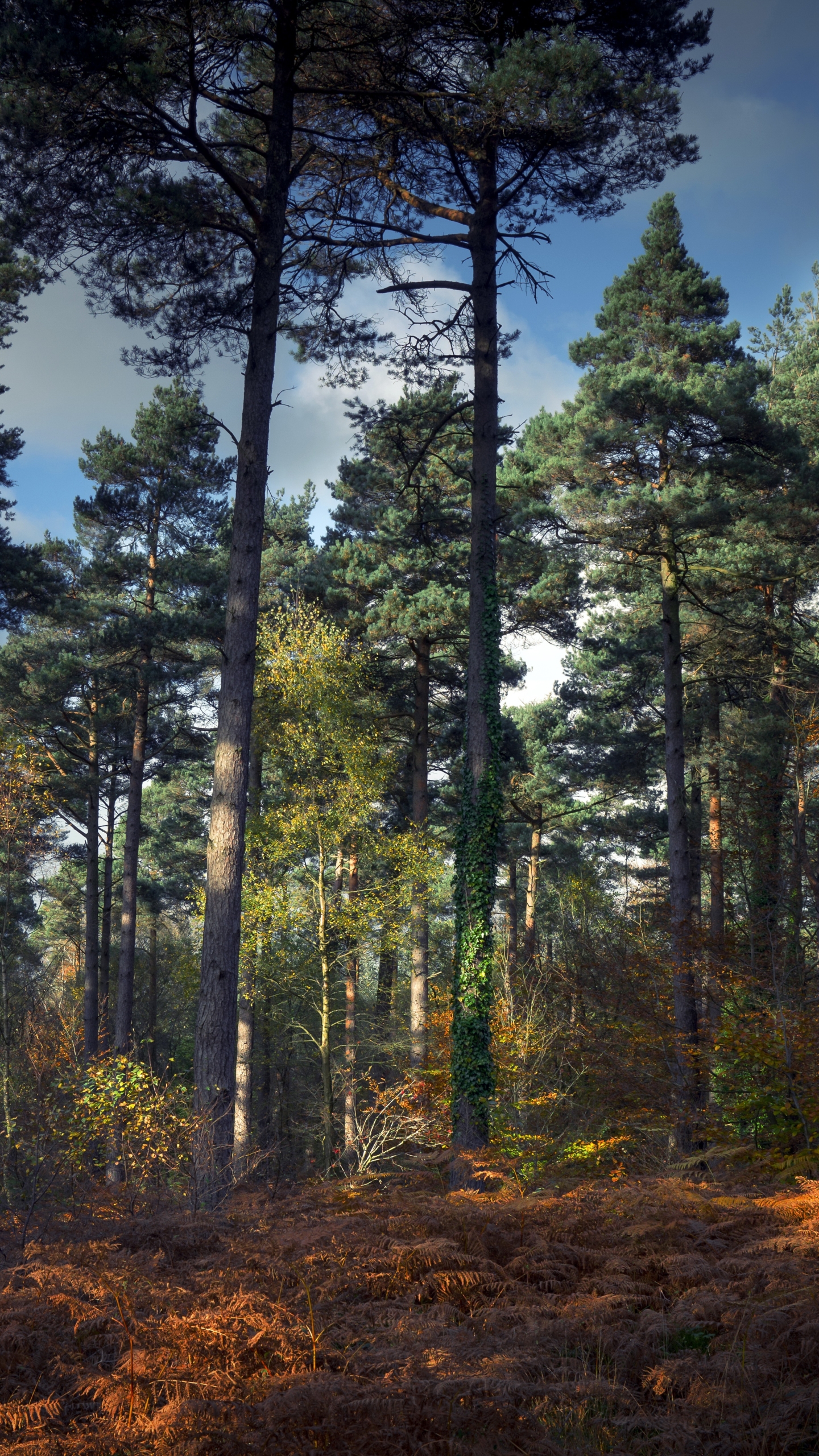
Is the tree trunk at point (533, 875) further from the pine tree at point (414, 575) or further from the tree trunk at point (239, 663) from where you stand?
the tree trunk at point (239, 663)

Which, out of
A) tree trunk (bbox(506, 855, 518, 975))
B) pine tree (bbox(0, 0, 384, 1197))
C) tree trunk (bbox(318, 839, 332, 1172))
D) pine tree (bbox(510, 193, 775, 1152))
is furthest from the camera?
tree trunk (bbox(506, 855, 518, 975))

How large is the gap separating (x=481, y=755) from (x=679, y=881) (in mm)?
5084

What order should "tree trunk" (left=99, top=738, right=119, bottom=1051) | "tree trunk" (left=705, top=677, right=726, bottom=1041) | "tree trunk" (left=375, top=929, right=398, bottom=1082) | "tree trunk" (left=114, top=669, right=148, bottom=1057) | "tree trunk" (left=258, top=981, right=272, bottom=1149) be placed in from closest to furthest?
"tree trunk" (left=705, top=677, right=726, bottom=1041) → "tree trunk" (left=114, top=669, right=148, bottom=1057) → "tree trunk" (left=375, top=929, right=398, bottom=1082) → "tree trunk" (left=99, top=738, right=119, bottom=1051) → "tree trunk" (left=258, top=981, right=272, bottom=1149)

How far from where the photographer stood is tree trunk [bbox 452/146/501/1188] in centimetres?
962

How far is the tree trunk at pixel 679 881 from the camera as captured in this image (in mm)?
11148

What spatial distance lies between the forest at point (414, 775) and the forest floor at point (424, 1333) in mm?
22

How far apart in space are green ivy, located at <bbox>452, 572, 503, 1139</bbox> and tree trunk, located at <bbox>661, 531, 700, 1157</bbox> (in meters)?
2.33

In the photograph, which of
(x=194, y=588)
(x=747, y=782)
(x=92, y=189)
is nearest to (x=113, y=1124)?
(x=92, y=189)

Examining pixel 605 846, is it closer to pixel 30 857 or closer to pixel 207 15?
pixel 30 857

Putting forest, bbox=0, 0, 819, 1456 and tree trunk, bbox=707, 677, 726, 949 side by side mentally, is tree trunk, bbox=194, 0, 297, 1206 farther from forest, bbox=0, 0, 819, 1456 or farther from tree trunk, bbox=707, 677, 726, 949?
tree trunk, bbox=707, 677, 726, 949

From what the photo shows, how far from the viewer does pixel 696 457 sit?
1453 cm

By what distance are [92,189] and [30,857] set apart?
12.1 meters

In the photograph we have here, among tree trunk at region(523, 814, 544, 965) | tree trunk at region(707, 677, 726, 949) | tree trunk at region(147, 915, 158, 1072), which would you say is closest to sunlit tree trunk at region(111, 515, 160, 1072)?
tree trunk at region(147, 915, 158, 1072)

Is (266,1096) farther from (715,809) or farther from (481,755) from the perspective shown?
(481,755)
